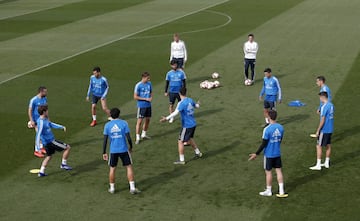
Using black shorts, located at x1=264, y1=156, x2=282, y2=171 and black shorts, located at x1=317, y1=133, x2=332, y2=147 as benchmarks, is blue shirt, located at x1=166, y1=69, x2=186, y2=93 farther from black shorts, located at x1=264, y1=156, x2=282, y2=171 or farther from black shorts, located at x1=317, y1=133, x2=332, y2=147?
black shorts, located at x1=264, y1=156, x2=282, y2=171

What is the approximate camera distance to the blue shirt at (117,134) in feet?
45.4

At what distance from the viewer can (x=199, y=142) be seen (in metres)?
17.9

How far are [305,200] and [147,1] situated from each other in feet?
139

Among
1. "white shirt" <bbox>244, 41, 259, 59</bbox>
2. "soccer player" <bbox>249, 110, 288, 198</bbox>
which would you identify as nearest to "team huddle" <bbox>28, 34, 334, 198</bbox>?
"soccer player" <bbox>249, 110, 288, 198</bbox>

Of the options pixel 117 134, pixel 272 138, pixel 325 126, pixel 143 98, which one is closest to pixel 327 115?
pixel 325 126

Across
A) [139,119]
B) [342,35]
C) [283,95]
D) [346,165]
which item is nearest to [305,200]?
[346,165]

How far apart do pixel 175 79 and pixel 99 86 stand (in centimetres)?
254

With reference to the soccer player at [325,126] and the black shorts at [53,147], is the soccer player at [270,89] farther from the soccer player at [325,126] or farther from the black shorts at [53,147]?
the black shorts at [53,147]

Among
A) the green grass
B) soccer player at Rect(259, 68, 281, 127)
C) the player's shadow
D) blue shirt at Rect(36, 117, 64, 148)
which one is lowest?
the player's shadow

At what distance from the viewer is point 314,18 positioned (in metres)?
41.7

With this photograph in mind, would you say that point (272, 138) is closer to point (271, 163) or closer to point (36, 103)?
point (271, 163)

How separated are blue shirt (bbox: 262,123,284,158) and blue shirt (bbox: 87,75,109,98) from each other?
7.41 metres

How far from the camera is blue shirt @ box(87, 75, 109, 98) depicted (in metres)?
19.4

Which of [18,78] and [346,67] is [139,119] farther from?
[346,67]
